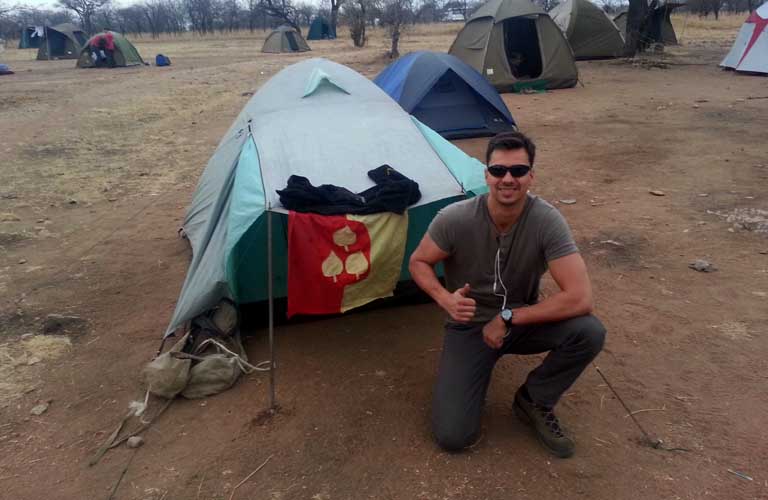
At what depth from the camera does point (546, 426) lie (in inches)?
112

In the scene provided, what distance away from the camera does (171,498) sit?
2650mm

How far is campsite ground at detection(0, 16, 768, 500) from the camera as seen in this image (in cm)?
273

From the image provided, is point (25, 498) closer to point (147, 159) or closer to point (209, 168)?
point (209, 168)

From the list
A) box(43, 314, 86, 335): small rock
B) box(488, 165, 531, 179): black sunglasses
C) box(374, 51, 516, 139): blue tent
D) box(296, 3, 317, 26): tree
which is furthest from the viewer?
box(296, 3, 317, 26): tree

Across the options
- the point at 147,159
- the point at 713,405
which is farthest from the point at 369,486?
the point at 147,159

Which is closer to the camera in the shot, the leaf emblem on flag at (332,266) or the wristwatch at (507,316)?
the wristwatch at (507,316)

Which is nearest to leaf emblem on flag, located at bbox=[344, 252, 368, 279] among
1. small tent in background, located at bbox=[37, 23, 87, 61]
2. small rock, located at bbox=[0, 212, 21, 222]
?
small rock, located at bbox=[0, 212, 21, 222]

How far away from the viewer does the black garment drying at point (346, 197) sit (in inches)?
132

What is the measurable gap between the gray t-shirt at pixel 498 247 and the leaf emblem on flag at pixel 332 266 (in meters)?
0.76

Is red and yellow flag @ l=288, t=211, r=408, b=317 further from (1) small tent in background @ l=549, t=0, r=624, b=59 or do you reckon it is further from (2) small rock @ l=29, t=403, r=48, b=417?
(1) small tent in background @ l=549, t=0, r=624, b=59

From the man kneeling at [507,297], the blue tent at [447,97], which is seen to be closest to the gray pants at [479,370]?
the man kneeling at [507,297]

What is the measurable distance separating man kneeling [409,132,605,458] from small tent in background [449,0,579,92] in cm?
1123

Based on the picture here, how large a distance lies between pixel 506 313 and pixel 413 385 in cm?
100

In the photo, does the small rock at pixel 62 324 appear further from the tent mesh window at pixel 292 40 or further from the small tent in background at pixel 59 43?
the small tent in background at pixel 59 43
